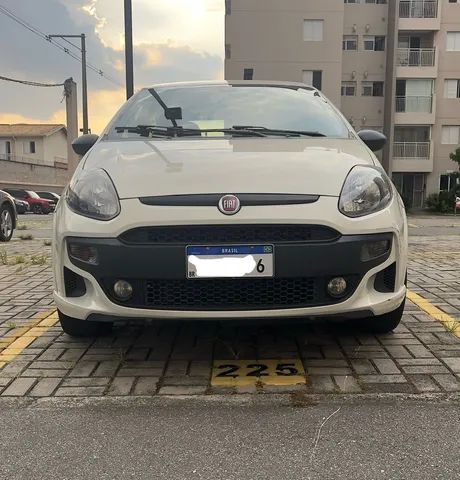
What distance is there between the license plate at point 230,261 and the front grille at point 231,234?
0.04 m

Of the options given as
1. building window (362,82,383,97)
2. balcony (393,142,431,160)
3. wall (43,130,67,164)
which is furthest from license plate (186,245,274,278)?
wall (43,130,67,164)

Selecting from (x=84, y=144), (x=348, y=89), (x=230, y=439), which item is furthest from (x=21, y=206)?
(x=230, y=439)

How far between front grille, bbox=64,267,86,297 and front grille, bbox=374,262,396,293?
1576 mm

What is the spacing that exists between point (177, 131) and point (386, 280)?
171 cm

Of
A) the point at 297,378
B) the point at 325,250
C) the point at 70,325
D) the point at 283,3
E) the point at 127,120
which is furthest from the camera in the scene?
the point at 283,3

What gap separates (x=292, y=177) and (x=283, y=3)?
32319 millimetres

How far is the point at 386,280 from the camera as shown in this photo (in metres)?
3.15

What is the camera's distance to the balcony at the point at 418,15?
33.3 meters

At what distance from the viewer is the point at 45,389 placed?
3.04m

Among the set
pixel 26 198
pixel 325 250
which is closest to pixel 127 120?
pixel 325 250

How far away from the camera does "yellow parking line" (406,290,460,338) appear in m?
4.03

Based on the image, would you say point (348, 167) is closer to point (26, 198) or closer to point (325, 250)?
point (325, 250)

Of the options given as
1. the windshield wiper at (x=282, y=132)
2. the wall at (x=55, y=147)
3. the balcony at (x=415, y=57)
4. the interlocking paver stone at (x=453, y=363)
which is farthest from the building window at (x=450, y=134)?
the wall at (x=55, y=147)

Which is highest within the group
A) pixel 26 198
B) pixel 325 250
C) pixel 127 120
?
pixel 127 120
